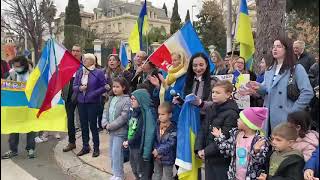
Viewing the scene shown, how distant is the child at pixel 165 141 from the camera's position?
4.86m

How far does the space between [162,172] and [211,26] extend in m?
29.5

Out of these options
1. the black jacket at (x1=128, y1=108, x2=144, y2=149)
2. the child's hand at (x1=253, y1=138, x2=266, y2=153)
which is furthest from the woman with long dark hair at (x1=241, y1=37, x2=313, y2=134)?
the black jacket at (x1=128, y1=108, x2=144, y2=149)

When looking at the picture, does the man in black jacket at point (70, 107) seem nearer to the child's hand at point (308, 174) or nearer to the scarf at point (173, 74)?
the scarf at point (173, 74)

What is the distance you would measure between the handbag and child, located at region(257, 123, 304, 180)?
613 millimetres

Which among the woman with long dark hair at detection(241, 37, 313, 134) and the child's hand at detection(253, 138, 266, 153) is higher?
the woman with long dark hair at detection(241, 37, 313, 134)

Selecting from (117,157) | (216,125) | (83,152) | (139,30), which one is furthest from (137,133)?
(139,30)

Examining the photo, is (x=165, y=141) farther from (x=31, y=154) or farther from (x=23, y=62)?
(x=31, y=154)

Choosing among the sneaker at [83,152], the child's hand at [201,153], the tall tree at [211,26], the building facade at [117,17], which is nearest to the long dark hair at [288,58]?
the child's hand at [201,153]

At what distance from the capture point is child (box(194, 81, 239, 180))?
171 inches

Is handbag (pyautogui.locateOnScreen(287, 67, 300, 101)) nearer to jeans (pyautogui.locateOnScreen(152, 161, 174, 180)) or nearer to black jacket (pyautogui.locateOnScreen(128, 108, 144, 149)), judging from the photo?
jeans (pyautogui.locateOnScreen(152, 161, 174, 180))

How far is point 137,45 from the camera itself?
827 centimetres

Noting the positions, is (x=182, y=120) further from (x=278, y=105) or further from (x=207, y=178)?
(x=278, y=105)

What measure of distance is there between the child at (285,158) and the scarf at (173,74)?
1.72 m

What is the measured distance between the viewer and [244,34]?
21.6 ft
